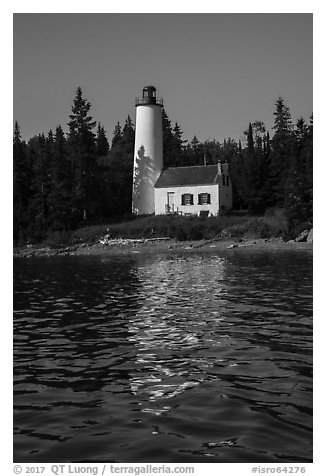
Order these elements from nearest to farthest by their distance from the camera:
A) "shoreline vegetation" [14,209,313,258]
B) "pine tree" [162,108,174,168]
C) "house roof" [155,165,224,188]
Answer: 1. "shoreline vegetation" [14,209,313,258]
2. "house roof" [155,165,224,188]
3. "pine tree" [162,108,174,168]

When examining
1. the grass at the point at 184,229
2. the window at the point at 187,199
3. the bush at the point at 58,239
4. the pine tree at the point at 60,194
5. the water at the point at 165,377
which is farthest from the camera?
the window at the point at 187,199

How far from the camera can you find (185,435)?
7.97m

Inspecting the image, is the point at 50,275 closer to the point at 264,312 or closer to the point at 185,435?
the point at 264,312

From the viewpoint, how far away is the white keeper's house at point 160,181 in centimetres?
6397

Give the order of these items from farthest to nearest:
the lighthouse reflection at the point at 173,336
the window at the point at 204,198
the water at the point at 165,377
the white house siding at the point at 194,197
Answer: the window at the point at 204,198 → the white house siding at the point at 194,197 → the lighthouse reflection at the point at 173,336 → the water at the point at 165,377

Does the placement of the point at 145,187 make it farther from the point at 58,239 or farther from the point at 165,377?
the point at 165,377

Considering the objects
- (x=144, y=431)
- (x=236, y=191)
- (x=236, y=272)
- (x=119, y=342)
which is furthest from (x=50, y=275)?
(x=236, y=191)

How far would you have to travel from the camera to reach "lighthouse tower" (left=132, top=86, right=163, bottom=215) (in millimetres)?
64500

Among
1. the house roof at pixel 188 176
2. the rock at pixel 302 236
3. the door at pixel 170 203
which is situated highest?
the house roof at pixel 188 176

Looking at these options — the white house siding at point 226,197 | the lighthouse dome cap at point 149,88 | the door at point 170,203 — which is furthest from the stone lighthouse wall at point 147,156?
the white house siding at point 226,197

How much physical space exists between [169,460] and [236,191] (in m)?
63.5

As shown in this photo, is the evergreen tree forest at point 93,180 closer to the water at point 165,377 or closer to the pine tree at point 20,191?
the pine tree at point 20,191

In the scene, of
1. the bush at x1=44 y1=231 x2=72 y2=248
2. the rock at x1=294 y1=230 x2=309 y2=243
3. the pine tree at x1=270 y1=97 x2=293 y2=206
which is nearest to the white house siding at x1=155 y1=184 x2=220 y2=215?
the pine tree at x1=270 y1=97 x2=293 y2=206

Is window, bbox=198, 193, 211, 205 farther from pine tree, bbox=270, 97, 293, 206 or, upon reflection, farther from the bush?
the bush
